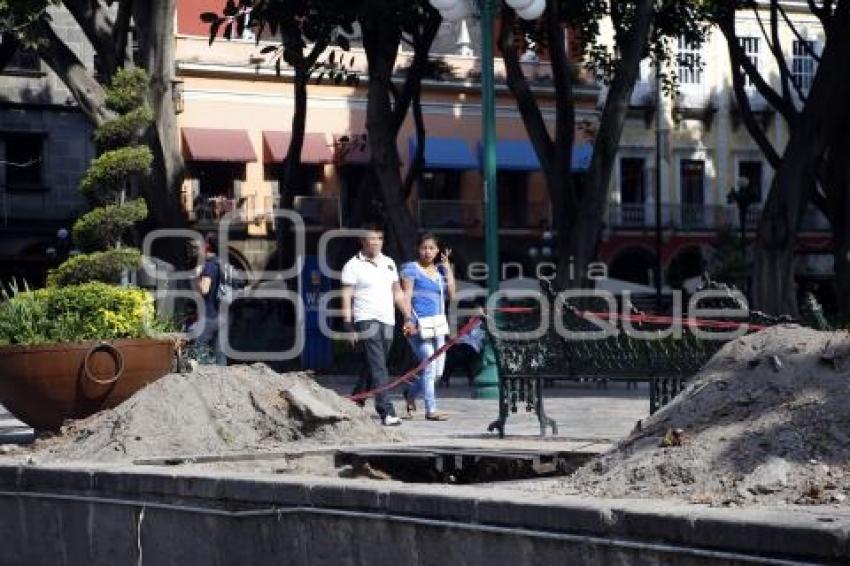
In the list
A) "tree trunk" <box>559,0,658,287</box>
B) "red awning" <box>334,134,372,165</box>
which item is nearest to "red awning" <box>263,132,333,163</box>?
"red awning" <box>334,134,372,165</box>

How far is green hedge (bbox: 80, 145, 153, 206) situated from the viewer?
14227 millimetres

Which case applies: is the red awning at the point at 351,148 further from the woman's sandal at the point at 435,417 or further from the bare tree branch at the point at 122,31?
the woman's sandal at the point at 435,417

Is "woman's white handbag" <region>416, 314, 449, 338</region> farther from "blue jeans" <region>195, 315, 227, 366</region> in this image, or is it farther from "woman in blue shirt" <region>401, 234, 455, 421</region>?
"blue jeans" <region>195, 315, 227, 366</region>

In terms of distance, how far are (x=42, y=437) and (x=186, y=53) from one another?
43115 mm

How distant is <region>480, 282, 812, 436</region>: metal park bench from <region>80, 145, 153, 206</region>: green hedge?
3320mm

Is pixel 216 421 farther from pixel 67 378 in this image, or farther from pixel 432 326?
pixel 432 326

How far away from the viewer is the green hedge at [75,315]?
37.0ft

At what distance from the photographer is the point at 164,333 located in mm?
11844

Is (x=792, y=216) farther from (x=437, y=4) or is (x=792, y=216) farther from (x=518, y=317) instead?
(x=518, y=317)

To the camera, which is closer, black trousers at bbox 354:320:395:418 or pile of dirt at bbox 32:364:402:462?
pile of dirt at bbox 32:364:402:462

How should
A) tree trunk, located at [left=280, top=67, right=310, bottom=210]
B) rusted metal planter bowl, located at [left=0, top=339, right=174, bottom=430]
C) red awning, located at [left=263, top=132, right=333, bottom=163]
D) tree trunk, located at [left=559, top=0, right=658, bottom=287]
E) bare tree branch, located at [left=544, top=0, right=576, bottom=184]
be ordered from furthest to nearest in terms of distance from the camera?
1. red awning, located at [left=263, top=132, right=333, bottom=163]
2. tree trunk, located at [left=280, top=67, right=310, bottom=210]
3. bare tree branch, located at [left=544, top=0, right=576, bottom=184]
4. tree trunk, located at [left=559, top=0, right=658, bottom=287]
5. rusted metal planter bowl, located at [left=0, top=339, right=174, bottom=430]

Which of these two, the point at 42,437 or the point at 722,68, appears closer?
the point at 42,437

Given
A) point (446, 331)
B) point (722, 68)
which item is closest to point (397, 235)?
point (446, 331)

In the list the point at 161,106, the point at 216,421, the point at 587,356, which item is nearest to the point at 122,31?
the point at 161,106
